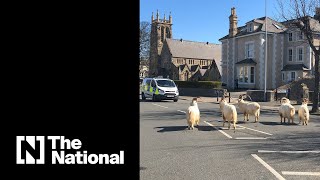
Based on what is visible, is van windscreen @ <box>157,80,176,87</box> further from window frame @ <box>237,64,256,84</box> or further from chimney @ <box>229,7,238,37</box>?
chimney @ <box>229,7,238,37</box>

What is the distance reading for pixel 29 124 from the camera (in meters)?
3.11

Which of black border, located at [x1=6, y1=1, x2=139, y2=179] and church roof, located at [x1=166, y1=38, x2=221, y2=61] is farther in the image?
church roof, located at [x1=166, y1=38, x2=221, y2=61]

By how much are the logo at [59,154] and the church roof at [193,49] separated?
88.4 meters

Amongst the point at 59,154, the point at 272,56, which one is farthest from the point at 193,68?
the point at 59,154

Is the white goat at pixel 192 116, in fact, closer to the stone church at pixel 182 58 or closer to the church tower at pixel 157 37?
the stone church at pixel 182 58

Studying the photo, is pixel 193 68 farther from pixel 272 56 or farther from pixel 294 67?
pixel 294 67

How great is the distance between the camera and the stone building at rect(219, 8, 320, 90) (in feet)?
144

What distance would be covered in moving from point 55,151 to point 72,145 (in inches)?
6.6

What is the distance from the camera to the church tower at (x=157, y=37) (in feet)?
315

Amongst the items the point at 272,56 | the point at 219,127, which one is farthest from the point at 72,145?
the point at 272,56

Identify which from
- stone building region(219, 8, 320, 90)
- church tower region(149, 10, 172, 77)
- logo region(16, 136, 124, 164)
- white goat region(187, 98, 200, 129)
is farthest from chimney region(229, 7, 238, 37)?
logo region(16, 136, 124, 164)

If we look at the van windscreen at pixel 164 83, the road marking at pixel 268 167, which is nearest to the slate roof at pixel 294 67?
the van windscreen at pixel 164 83

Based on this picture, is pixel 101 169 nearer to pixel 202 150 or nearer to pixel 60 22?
pixel 60 22

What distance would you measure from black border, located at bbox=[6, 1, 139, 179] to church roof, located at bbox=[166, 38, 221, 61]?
88276mm
